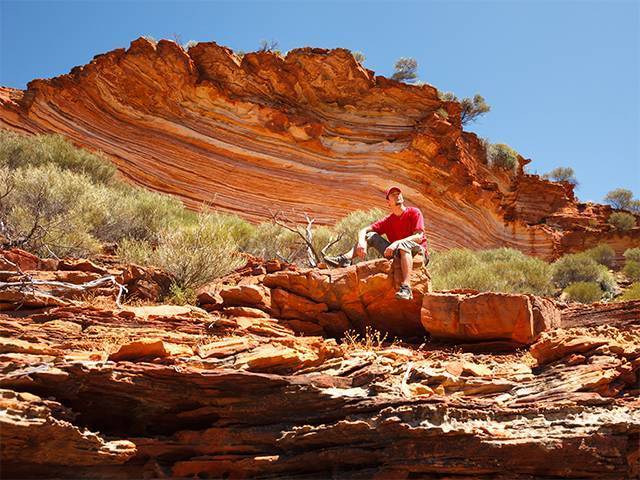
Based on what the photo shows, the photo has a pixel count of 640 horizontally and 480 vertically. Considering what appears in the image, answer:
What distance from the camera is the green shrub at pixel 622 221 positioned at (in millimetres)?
24812

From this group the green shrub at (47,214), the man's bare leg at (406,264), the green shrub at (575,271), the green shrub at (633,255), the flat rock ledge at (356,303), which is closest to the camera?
the flat rock ledge at (356,303)

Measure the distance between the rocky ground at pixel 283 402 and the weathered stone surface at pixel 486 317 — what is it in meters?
0.28

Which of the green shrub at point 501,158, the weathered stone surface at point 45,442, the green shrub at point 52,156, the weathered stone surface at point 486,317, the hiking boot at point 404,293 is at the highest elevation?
the green shrub at point 501,158

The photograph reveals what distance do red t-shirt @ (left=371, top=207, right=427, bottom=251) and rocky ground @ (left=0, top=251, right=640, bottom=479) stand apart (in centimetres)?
198

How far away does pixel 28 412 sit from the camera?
3850mm

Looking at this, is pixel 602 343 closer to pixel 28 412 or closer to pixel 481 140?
pixel 28 412

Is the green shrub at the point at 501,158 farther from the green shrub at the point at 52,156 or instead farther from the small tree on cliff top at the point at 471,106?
the green shrub at the point at 52,156

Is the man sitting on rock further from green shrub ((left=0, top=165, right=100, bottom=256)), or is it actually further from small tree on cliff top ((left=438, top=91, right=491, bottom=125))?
small tree on cliff top ((left=438, top=91, right=491, bottom=125))

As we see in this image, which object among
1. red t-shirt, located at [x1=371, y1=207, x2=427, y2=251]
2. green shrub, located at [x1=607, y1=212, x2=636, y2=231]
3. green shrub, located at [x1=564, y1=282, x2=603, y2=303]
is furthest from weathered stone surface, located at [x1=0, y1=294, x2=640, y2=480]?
green shrub, located at [x1=607, y1=212, x2=636, y2=231]

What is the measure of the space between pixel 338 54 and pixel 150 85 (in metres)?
6.70

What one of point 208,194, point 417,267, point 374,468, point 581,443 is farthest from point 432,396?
point 208,194

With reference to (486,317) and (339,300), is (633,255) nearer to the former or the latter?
(486,317)

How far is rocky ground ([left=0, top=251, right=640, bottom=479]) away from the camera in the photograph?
155 inches

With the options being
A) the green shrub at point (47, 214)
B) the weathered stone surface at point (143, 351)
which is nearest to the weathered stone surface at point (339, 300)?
the weathered stone surface at point (143, 351)
